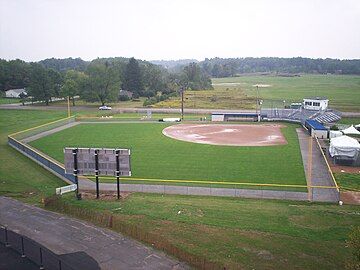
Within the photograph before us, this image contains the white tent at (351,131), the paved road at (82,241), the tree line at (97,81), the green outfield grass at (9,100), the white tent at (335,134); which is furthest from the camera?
the green outfield grass at (9,100)

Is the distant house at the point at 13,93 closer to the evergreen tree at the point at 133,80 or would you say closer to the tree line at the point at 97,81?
the tree line at the point at 97,81

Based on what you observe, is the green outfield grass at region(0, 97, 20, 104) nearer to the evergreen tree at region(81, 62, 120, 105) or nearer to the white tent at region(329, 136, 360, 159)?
the evergreen tree at region(81, 62, 120, 105)

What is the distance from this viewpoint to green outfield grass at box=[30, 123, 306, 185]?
1448 inches

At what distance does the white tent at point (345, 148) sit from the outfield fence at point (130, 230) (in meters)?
26.2

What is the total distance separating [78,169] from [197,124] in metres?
39.1

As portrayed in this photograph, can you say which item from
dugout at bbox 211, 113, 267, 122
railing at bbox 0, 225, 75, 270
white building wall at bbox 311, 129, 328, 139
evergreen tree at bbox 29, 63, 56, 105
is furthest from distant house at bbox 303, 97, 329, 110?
Answer: evergreen tree at bbox 29, 63, 56, 105

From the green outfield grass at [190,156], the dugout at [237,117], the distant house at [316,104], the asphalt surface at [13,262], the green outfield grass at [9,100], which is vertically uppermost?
the green outfield grass at [9,100]

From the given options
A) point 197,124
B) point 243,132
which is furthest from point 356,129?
point 197,124

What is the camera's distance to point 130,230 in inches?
899

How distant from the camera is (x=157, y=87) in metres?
131

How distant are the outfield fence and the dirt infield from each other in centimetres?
2730

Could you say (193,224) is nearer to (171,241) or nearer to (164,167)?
(171,241)

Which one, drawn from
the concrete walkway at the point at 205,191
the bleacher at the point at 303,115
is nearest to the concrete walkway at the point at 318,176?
the concrete walkway at the point at 205,191

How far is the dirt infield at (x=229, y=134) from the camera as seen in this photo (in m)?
52.5
